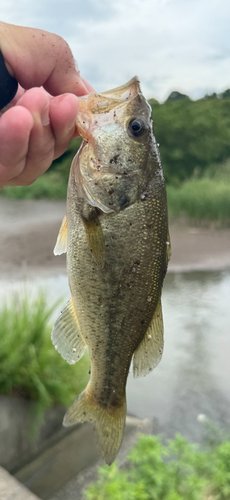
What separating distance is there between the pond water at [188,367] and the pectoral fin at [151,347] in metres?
1.94

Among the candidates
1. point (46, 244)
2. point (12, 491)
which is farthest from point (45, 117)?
point (46, 244)

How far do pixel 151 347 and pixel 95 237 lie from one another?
1.02 feet

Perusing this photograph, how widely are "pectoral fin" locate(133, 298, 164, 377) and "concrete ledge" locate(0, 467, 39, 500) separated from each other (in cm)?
132

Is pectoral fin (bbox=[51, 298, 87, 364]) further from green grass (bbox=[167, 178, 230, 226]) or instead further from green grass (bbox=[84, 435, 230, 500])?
green grass (bbox=[167, 178, 230, 226])

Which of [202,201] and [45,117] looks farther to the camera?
[202,201]

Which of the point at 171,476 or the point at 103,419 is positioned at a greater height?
the point at 103,419

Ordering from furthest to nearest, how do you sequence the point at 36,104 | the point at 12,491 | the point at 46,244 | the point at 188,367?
1. the point at 46,244
2. the point at 188,367
3. the point at 12,491
4. the point at 36,104

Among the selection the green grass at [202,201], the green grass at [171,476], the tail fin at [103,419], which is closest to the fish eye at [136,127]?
the tail fin at [103,419]

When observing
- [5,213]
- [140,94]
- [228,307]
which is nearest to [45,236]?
[5,213]

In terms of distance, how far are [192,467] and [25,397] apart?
3.52ft

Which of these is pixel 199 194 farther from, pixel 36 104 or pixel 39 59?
pixel 36 104

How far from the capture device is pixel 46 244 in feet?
25.1

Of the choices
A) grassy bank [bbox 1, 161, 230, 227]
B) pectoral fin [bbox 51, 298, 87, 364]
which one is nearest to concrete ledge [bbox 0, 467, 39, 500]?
pectoral fin [bbox 51, 298, 87, 364]

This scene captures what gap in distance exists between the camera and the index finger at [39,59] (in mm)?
841
